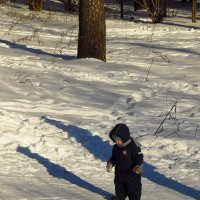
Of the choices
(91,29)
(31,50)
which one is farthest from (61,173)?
(31,50)

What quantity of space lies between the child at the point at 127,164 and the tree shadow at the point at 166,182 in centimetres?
78

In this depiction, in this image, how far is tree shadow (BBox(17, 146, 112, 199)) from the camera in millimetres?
6746

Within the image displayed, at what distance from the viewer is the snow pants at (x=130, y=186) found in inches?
243

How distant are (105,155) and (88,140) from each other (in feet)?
1.70

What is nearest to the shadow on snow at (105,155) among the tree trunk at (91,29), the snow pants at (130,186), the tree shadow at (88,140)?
the tree shadow at (88,140)

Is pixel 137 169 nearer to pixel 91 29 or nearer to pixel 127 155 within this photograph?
pixel 127 155

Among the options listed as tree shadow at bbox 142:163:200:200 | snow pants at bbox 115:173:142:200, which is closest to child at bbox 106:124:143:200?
snow pants at bbox 115:173:142:200

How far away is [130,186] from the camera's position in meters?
6.17

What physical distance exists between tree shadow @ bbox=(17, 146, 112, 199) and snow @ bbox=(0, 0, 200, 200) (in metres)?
0.01

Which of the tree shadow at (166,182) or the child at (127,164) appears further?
the tree shadow at (166,182)

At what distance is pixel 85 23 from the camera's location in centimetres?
1395

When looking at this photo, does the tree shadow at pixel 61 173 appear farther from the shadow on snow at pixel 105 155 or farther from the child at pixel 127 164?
the shadow on snow at pixel 105 155

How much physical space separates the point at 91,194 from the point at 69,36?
11.6 meters

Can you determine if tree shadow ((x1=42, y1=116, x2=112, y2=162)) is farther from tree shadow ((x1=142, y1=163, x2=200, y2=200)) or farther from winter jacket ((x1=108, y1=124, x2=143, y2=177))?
winter jacket ((x1=108, y1=124, x2=143, y2=177))
